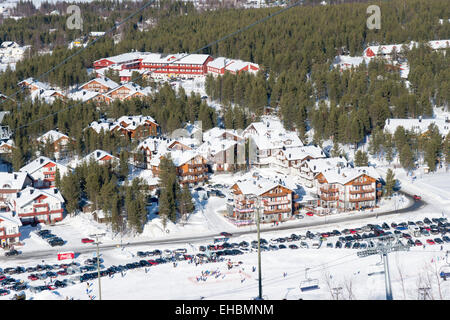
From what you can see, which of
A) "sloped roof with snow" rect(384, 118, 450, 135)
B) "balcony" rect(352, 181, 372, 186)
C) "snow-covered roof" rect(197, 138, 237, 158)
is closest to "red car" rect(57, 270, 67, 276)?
"balcony" rect(352, 181, 372, 186)

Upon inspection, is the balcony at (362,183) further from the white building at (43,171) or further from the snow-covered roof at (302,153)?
the white building at (43,171)

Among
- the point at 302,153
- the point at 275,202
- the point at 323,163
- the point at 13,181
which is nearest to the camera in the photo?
the point at 275,202

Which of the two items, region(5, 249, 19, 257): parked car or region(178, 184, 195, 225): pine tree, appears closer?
region(5, 249, 19, 257): parked car

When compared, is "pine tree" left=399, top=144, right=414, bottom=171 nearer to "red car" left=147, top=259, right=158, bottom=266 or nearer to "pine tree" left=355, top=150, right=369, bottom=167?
"pine tree" left=355, top=150, right=369, bottom=167

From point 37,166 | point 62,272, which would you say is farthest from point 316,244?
point 37,166

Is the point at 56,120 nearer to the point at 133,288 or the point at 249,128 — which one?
the point at 249,128

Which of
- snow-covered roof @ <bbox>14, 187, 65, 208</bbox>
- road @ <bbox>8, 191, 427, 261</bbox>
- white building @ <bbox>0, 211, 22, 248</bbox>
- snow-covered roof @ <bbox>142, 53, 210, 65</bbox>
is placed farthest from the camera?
snow-covered roof @ <bbox>142, 53, 210, 65</bbox>

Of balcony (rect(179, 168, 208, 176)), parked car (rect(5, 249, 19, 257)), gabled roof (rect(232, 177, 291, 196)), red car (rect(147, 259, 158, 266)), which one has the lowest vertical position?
balcony (rect(179, 168, 208, 176))

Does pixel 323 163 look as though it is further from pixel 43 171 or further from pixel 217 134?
pixel 43 171

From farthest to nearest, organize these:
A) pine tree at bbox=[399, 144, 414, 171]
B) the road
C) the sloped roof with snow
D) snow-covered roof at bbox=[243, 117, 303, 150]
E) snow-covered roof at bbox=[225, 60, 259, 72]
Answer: snow-covered roof at bbox=[225, 60, 259, 72]
the sloped roof with snow
snow-covered roof at bbox=[243, 117, 303, 150]
pine tree at bbox=[399, 144, 414, 171]
the road
